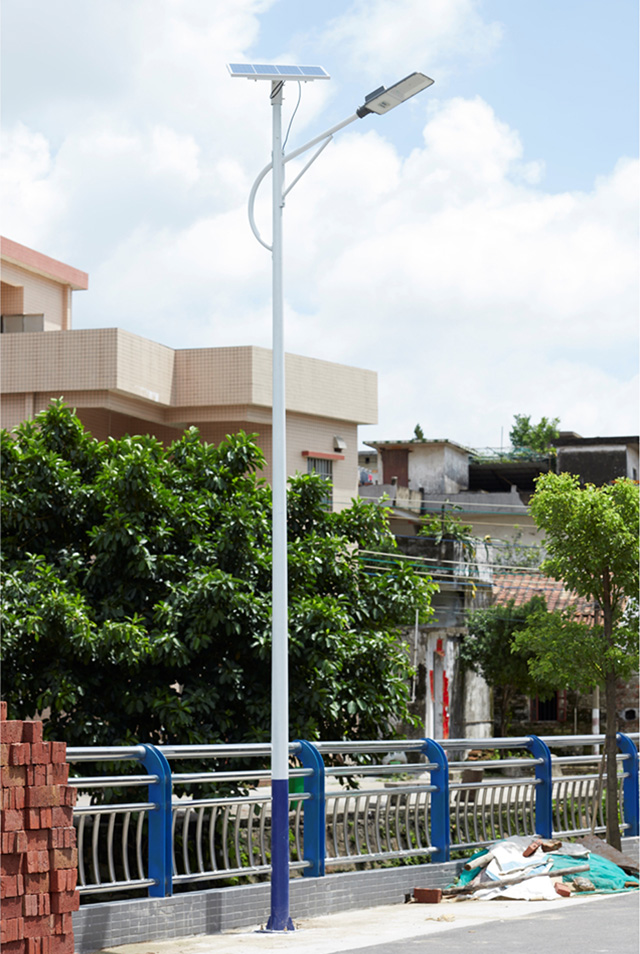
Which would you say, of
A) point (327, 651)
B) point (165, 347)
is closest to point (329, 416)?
point (165, 347)

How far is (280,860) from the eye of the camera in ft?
30.7

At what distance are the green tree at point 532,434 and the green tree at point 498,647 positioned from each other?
20240 mm

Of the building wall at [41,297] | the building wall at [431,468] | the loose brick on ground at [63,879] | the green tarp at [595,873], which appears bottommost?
the green tarp at [595,873]

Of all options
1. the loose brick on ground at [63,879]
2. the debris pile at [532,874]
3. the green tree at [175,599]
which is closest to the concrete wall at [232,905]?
the debris pile at [532,874]

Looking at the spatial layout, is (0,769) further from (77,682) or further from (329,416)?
(329,416)

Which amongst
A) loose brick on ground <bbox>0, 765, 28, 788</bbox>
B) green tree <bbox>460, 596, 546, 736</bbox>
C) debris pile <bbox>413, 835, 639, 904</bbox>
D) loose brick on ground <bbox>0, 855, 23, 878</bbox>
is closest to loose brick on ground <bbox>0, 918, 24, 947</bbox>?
loose brick on ground <bbox>0, 855, 23, 878</bbox>

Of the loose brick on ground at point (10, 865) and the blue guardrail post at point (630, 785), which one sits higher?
the loose brick on ground at point (10, 865)

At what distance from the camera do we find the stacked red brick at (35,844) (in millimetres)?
6895

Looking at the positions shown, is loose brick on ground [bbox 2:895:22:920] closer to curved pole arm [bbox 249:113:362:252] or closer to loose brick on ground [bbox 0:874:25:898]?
loose brick on ground [bbox 0:874:25:898]

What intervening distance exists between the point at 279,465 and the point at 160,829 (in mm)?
3091

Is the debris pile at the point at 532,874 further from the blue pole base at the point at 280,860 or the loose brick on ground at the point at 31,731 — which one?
the loose brick on ground at the point at 31,731

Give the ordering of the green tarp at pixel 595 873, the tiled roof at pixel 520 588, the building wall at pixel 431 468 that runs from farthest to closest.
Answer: the building wall at pixel 431 468 < the tiled roof at pixel 520 588 < the green tarp at pixel 595 873

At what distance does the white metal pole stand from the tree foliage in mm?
27701

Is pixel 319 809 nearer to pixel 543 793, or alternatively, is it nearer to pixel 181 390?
pixel 543 793
